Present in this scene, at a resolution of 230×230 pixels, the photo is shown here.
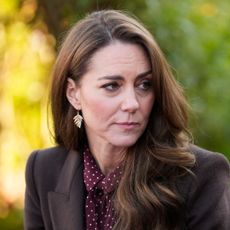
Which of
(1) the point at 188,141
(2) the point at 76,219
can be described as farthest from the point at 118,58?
(2) the point at 76,219

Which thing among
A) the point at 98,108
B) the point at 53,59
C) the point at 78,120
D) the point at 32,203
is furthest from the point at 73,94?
the point at 53,59

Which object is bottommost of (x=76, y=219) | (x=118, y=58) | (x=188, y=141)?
(x=76, y=219)

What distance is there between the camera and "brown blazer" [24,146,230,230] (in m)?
3.16

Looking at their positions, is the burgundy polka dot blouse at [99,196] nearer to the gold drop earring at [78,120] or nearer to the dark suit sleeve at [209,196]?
the gold drop earring at [78,120]

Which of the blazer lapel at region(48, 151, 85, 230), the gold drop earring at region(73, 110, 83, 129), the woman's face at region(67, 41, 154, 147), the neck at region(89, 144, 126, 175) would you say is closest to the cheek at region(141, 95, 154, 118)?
the woman's face at region(67, 41, 154, 147)

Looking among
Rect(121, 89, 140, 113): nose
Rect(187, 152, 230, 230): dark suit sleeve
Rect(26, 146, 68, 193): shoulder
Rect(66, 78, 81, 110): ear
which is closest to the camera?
Rect(121, 89, 140, 113): nose

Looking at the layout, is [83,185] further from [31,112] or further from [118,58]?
[31,112]

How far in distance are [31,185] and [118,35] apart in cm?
88

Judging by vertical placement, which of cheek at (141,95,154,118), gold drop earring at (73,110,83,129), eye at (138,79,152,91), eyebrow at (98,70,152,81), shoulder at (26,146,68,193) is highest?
eyebrow at (98,70,152,81)

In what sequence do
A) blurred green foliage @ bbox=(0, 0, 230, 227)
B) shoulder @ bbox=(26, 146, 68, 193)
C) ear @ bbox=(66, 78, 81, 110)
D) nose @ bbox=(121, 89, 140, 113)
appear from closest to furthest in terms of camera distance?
nose @ bbox=(121, 89, 140, 113) < ear @ bbox=(66, 78, 81, 110) < shoulder @ bbox=(26, 146, 68, 193) < blurred green foliage @ bbox=(0, 0, 230, 227)

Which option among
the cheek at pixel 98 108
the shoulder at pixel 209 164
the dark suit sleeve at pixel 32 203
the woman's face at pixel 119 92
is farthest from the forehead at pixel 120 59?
the dark suit sleeve at pixel 32 203

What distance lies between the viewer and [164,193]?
3.16m

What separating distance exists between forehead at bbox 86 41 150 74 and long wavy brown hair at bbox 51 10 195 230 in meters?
0.02

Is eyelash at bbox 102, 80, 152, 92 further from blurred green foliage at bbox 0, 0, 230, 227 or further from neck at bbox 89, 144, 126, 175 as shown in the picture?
blurred green foliage at bbox 0, 0, 230, 227
